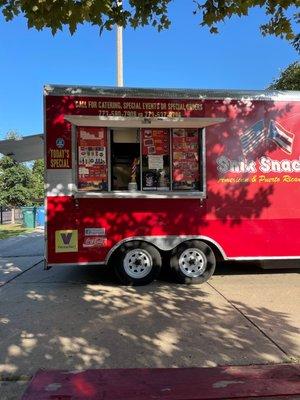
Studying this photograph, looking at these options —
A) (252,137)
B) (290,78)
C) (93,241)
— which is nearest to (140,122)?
(252,137)

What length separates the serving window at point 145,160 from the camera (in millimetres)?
8141

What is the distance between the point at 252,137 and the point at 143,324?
3.96 meters

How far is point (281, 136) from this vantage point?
844 centimetres

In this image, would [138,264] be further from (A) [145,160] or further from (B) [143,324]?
(B) [143,324]

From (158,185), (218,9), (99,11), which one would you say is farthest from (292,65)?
(99,11)

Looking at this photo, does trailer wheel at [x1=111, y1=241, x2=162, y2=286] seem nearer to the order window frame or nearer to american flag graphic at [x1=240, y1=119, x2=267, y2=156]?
the order window frame

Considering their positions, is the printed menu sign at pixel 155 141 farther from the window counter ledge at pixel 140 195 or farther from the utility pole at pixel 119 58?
the utility pole at pixel 119 58

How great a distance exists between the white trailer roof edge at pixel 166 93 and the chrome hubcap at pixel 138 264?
8.54 ft

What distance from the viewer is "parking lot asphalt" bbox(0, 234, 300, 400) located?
15.9 feet

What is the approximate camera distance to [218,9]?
5.91 m

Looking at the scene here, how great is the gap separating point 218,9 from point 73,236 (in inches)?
163

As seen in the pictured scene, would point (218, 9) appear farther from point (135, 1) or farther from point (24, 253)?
point (24, 253)

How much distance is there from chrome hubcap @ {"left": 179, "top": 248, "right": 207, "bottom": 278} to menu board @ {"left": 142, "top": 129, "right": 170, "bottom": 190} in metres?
1.19

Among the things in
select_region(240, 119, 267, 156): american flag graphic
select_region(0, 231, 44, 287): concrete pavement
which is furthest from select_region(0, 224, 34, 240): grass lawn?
select_region(240, 119, 267, 156): american flag graphic
